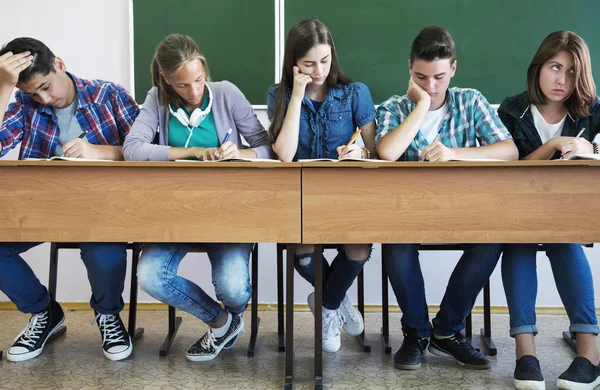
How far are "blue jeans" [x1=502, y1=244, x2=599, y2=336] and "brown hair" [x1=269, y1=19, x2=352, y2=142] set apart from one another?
2.75 feet

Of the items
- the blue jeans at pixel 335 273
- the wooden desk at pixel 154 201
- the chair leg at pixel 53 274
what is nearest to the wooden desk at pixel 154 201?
the wooden desk at pixel 154 201

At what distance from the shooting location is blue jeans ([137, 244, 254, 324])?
1.92 m

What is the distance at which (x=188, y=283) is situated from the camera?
79.3 inches

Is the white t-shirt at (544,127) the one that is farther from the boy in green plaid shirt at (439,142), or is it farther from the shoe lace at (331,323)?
the shoe lace at (331,323)

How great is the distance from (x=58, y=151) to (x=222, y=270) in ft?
2.77

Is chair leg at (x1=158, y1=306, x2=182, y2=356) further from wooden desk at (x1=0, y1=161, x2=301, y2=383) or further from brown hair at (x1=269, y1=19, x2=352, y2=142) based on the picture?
brown hair at (x1=269, y1=19, x2=352, y2=142)

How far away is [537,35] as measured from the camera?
2.82 m

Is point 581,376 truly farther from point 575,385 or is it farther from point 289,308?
point 289,308

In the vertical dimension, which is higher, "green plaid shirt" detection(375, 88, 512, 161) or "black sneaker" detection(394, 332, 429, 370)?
"green plaid shirt" detection(375, 88, 512, 161)

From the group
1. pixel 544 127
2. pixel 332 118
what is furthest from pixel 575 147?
pixel 332 118

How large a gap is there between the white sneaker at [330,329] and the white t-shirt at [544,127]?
96cm

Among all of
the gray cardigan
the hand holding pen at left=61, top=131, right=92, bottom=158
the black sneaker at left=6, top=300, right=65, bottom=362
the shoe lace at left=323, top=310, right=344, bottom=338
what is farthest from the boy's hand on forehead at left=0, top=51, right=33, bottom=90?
the shoe lace at left=323, top=310, right=344, bottom=338

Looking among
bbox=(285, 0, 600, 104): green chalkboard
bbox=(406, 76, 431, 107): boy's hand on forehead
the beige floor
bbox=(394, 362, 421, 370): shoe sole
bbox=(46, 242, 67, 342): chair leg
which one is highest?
bbox=(285, 0, 600, 104): green chalkboard

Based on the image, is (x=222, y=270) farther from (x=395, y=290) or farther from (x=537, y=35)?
(x=537, y=35)
